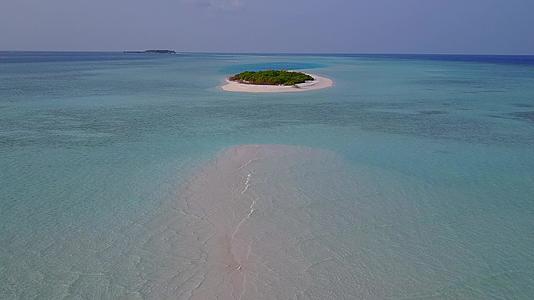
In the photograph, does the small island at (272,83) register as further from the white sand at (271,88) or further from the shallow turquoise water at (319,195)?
the shallow turquoise water at (319,195)

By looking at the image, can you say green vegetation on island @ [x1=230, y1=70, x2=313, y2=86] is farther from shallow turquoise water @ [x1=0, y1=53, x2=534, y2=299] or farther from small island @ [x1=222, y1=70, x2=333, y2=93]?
shallow turquoise water @ [x1=0, y1=53, x2=534, y2=299]

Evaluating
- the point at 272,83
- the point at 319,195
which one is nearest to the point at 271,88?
the point at 272,83

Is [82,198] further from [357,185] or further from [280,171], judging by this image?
[357,185]

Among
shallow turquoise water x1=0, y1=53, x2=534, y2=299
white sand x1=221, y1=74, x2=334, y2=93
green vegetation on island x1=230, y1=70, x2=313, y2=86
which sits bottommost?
shallow turquoise water x1=0, y1=53, x2=534, y2=299

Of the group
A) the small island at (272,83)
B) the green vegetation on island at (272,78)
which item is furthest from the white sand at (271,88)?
the green vegetation on island at (272,78)

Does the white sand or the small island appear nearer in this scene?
the white sand

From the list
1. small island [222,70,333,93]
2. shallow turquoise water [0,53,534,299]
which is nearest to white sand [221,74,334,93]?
small island [222,70,333,93]

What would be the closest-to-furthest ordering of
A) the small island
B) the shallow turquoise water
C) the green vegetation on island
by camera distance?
the shallow turquoise water, the small island, the green vegetation on island

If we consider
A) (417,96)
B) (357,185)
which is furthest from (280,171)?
(417,96)
